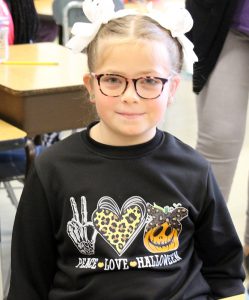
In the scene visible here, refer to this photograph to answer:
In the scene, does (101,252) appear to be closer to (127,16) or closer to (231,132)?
(127,16)

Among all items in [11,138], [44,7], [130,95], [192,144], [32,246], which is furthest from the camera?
[44,7]

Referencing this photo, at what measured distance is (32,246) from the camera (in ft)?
4.21

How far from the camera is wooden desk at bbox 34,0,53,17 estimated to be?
13.7 ft

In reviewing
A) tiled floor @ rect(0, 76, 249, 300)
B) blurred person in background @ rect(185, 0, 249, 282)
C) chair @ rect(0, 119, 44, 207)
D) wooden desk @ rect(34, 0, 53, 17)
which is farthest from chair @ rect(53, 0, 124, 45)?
blurred person in background @ rect(185, 0, 249, 282)

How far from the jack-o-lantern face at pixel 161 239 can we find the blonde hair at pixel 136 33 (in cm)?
33

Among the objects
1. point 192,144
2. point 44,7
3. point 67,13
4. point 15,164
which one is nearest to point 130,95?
point 15,164

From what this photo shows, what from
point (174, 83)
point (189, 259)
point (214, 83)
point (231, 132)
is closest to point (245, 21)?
point (214, 83)

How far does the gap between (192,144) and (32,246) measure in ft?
9.33

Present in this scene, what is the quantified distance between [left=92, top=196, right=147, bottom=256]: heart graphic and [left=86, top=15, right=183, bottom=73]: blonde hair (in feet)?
0.95

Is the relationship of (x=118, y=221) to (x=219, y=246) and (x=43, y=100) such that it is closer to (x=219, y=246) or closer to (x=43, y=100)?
(x=219, y=246)

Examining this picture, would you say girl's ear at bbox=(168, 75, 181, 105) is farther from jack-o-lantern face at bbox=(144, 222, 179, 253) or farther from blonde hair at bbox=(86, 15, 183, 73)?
jack-o-lantern face at bbox=(144, 222, 179, 253)

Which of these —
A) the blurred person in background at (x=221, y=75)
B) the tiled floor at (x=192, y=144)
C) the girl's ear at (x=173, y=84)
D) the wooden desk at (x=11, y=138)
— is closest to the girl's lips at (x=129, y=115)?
the girl's ear at (x=173, y=84)

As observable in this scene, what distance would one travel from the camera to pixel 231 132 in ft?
6.97

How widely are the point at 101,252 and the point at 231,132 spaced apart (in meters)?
1.05
